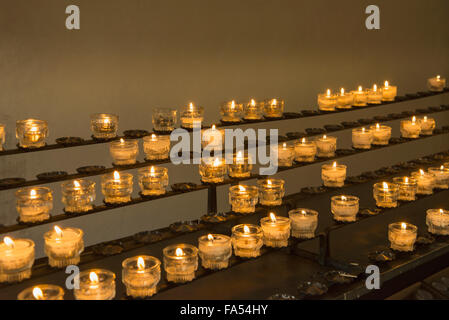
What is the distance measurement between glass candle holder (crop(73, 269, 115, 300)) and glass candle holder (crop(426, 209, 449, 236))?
2.23 metres

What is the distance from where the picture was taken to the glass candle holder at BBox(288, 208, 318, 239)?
329 cm

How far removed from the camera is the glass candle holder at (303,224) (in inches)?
129

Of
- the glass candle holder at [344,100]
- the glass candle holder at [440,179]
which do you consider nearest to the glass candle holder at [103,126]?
the glass candle holder at [344,100]

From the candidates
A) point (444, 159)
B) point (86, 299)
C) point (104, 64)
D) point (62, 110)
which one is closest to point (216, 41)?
point (104, 64)

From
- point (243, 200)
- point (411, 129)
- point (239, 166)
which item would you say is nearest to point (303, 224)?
point (243, 200)

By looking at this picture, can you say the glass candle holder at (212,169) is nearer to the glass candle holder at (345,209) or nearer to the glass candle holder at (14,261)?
the glass candle holder at (345,209)

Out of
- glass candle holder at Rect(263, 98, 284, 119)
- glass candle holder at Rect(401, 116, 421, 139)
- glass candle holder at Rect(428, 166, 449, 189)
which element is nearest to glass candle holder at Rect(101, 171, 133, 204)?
glass candle holder at Rect(263, 98, 284, 119)

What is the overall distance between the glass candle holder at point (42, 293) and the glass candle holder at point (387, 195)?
83.0 inches

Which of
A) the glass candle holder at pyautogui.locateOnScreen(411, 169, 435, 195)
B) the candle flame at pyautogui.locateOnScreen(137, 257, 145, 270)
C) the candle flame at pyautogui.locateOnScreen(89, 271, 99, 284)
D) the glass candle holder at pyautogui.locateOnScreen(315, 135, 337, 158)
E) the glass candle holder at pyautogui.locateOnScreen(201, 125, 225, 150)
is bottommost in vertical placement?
the candle flame at pyautogui.locateOnScreen(89, 271, 99, 284)

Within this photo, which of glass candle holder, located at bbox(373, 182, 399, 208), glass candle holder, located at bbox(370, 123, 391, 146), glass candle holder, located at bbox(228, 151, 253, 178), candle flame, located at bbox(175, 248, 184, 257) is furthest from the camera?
glass candle holder, located at bbox(370, 123, 391, 146)

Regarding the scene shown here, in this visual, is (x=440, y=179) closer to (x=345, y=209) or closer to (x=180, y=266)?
(x=345, y=209)

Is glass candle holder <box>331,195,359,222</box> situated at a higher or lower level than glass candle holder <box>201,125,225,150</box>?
lower

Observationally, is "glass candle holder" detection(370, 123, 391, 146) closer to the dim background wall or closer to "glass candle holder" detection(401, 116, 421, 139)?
"glass candle holder" detection(401, 116, 421, 139)
